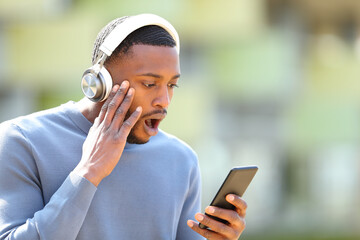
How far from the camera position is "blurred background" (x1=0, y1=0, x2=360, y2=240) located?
12829mm

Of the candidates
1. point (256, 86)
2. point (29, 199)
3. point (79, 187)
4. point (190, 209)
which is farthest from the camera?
point (256, 86)

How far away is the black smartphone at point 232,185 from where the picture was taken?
304cm

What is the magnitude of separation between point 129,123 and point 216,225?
1.82ft

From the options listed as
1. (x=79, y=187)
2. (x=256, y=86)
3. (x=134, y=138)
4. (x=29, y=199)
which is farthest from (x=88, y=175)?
(x=256, y=86)

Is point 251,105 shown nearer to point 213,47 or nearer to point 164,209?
point 213,47

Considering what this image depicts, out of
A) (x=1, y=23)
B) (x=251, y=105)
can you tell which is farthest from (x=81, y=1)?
(x=251, y=105)

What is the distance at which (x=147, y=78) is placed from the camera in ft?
10.2

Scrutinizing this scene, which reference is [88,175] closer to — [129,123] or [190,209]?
[129,123]

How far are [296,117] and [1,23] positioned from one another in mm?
6196

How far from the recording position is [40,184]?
2986 mm

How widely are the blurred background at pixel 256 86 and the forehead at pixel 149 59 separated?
9.48 m

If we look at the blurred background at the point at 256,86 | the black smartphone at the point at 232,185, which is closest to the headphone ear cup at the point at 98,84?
the black smartphone at the point at 232,185

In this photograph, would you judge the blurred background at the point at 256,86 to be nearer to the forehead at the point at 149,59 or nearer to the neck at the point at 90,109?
the neck at the point at 90,109

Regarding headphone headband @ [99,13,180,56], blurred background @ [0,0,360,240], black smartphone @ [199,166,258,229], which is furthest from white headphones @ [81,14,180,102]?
blurred background @ [0,0,360,240]
